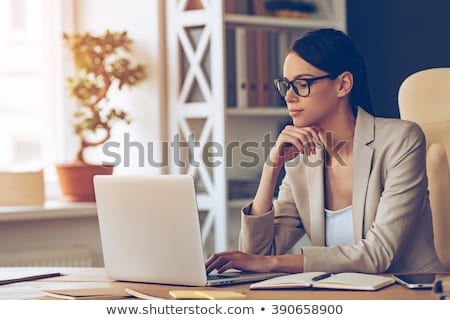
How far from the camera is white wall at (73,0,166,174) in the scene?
3.57 metres

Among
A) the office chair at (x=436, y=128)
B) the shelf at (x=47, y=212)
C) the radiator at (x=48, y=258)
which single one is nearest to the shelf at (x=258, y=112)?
the shelf at (x=47, y=212)

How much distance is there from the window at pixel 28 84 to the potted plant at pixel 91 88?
0.25 metres

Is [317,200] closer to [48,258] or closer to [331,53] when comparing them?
[331,53]

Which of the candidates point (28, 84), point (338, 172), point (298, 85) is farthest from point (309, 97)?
point (28, 84)

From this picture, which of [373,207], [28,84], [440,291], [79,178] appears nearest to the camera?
[440,291]

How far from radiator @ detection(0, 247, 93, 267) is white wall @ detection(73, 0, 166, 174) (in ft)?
1.51

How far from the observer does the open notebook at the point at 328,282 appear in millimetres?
1592

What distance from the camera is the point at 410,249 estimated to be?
2172mm

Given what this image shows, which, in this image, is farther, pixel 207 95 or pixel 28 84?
pixel 28 84

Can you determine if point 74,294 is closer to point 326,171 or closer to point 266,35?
point 326,171

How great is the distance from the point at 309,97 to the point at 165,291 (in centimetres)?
84

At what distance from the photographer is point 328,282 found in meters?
1.61

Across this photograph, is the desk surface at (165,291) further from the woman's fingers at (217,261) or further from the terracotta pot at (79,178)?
the terracotta pot at (79,178)
